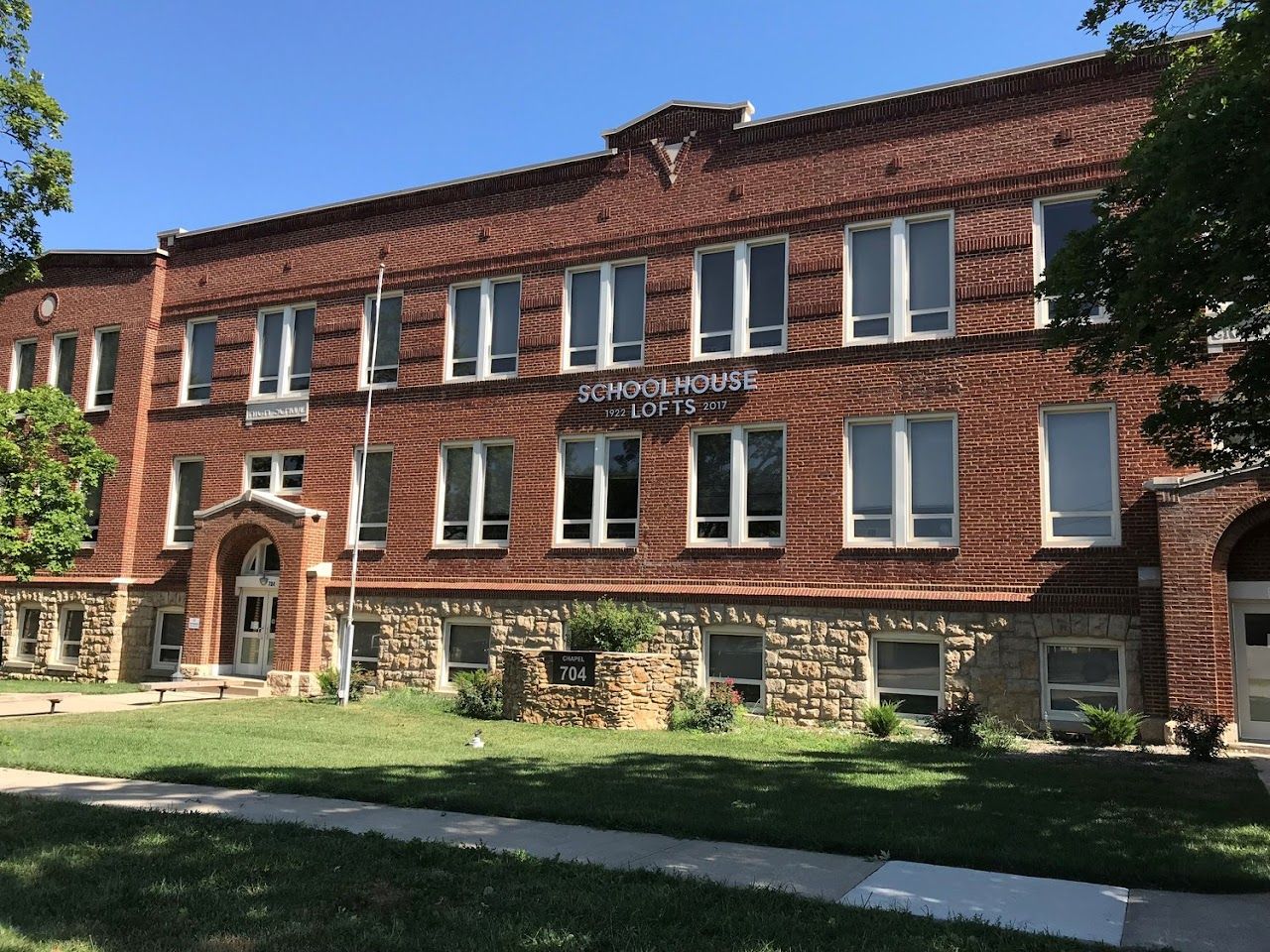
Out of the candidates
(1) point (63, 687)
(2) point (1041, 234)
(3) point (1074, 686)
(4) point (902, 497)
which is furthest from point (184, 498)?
(3) point (1074, 686)

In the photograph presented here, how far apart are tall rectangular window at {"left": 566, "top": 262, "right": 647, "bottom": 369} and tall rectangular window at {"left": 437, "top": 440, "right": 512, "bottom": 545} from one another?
2.48 metres

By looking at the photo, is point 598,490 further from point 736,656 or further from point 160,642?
point 160,642

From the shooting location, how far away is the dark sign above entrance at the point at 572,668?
1627 cm

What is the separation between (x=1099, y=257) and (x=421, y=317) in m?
16.3

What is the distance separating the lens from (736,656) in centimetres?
1791

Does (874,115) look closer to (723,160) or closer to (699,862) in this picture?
(723,160)

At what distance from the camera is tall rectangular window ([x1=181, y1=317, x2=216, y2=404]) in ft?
81.9

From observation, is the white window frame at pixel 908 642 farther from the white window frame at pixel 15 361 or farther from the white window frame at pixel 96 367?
the white window frame at pixel 15 361

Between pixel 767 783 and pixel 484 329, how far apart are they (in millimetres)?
13330

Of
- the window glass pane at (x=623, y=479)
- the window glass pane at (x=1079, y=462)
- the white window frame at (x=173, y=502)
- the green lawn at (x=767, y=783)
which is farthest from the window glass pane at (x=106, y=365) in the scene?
the window glass pane at (x=1079, y=462)

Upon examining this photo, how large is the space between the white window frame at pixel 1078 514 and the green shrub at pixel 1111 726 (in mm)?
2485

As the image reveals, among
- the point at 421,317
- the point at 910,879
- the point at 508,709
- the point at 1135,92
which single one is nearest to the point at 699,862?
the point at 910,879

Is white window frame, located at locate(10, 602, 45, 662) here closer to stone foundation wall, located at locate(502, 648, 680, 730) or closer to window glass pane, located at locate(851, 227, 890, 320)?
stone foundation wall, located at locate(502, 648, 680, 730)

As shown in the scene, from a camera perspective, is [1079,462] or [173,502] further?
[173,502]
